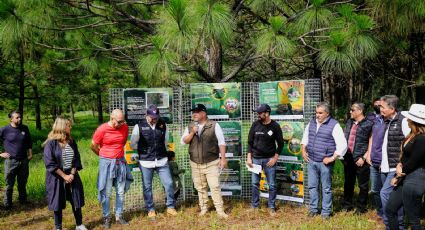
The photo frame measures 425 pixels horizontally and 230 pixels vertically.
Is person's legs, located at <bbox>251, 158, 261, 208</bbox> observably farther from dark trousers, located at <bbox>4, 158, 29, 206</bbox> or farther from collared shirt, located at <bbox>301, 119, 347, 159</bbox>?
dark trousers, located at <bbox>4, 158, 29, 206</bbox>

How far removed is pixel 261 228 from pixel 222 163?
1.02m

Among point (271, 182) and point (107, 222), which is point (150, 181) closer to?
point (107, 222)

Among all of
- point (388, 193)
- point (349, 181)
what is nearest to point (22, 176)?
point (349, 181)

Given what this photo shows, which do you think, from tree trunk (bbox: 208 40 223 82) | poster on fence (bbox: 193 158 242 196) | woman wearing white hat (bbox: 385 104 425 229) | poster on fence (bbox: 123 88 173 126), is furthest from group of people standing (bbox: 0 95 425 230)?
tree trunk (bbox: 208 40 223 82)

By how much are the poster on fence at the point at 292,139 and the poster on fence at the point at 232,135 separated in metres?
0.68

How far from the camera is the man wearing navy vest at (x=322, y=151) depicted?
502cm

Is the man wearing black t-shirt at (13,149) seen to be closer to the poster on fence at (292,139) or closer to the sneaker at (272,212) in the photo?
the sneaker at (272,212)

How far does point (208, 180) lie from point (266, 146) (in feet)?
3.14

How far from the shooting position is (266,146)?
217 inches

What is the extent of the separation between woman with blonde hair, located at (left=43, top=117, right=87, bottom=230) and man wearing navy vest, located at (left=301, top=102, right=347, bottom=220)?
3.06 m

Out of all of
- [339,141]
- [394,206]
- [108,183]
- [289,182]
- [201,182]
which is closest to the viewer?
[394,206]

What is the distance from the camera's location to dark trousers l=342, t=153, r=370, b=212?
17.5ft

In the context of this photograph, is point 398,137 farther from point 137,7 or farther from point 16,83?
point 16,83

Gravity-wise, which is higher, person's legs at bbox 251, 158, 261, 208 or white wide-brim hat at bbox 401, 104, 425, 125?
white wide-brim hat at bbox 401, 104, 425, 125
